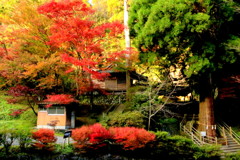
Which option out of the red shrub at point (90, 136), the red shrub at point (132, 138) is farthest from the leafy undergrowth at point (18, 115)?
Answer: the red shrub at point (132, 138)

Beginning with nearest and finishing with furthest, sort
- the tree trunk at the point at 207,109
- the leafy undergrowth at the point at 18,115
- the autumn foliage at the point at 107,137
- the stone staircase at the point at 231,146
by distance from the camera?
the autumn foliage at the point at 107,137 → the stone staircase at the point at 231,146 → the tree trunk at the point at 207,109 → the leafy undergrowth at the point at 18,115

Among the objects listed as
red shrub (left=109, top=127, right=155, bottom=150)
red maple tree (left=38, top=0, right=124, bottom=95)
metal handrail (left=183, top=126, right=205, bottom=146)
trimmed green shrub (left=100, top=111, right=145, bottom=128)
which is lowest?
metal handrail (left=183, top=126, right=205, bottom=146)

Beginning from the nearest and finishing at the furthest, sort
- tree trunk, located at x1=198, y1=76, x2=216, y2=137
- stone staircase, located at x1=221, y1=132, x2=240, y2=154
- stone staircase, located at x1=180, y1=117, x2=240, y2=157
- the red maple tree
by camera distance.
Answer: stone staircase, located at x1=221, y1=132, x2=240, y2=154, stone staircase, located at x1=180, y1=117, x2=240, y2=157, the red maple tree, tree trunk, located at x1=198, y1=76, x2=216, y2=137

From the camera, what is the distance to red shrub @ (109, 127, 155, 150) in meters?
10.1

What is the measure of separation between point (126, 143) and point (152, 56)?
22.6ft

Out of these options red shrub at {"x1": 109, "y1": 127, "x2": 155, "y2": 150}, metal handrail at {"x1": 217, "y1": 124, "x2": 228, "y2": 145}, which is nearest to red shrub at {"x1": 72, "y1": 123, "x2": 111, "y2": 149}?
red shrub at {"x1": 109, "y1": 127, "x2": 155, "y2": 150}

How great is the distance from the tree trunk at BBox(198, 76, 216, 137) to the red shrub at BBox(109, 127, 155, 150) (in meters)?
6.82

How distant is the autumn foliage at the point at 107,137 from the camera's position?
1003 centimetres

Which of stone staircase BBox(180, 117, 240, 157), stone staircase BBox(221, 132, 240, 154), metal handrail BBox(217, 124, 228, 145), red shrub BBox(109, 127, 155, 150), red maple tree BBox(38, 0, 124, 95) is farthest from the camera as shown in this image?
metal handrail BBox(217, 124, 228, 145)

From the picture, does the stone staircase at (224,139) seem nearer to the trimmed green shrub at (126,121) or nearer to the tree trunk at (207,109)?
the tree trunk at (207,109)

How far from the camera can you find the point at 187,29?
12594 millimetres

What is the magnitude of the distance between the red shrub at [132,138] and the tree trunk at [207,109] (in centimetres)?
682

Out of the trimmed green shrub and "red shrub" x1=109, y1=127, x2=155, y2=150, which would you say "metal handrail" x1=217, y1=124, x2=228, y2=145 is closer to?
the trimmed green shrub

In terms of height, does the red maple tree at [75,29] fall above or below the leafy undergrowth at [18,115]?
above
